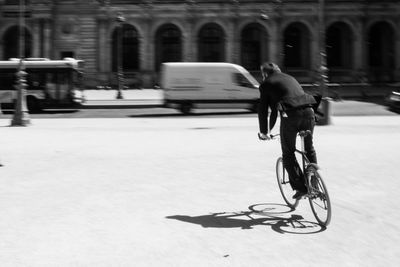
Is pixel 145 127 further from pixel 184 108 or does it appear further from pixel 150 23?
pixel 150 23

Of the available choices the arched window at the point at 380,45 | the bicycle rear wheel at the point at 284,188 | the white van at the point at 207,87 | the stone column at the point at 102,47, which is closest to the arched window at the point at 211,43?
the stone column at the point at 102,47

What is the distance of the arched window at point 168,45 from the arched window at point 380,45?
16.0m

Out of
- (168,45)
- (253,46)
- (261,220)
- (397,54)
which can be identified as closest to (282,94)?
(261,220)

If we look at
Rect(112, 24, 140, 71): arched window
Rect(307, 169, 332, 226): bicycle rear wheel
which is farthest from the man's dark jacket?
Rect(112, 24, 140, 71): arched window

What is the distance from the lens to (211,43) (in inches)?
1922

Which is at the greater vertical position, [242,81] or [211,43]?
[211,43]

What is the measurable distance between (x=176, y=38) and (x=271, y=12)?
7.94 meters

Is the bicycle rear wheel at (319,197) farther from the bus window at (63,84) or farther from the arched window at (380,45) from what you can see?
the arched window at (380,45)

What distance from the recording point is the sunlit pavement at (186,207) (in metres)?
5.19

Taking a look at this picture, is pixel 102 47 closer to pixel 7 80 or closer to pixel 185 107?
pixel 7 80

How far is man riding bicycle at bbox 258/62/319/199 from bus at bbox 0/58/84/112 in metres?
22.9

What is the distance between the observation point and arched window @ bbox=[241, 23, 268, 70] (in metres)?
49.2

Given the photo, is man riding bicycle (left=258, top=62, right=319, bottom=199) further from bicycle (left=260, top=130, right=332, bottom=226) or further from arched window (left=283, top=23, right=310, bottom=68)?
arched window (left=283, top=23, right=310, bottom=68)

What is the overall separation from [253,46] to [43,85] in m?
24.7
